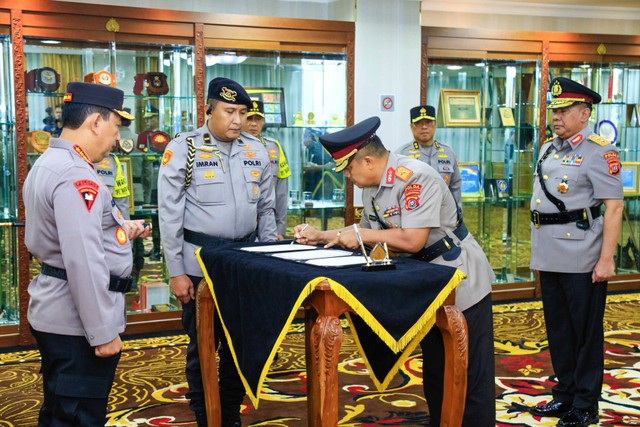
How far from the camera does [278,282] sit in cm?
301

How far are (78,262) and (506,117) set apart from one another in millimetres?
5809

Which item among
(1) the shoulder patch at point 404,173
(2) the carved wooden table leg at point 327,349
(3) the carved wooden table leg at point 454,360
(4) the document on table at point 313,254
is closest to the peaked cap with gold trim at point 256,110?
(4) the document on table at point 313,254

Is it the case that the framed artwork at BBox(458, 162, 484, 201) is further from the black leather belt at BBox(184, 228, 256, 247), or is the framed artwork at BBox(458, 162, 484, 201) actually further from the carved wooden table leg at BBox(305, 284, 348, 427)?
the carved wooden table leg at BBox(305, 284, 348, 427)

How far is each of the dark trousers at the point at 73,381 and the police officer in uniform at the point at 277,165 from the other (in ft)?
11.2

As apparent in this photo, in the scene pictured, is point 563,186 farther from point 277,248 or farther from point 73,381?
point 73,381

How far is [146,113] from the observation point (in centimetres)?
643

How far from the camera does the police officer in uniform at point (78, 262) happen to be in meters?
2.81

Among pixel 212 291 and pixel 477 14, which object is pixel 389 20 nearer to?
pixel 477 14

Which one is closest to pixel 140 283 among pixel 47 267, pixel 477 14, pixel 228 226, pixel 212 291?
pixel 228 226

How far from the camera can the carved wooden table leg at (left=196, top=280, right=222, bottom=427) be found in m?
3.71

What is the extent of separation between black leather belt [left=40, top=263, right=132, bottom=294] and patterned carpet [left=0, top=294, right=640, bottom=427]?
1.49 metres

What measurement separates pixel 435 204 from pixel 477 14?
5438mm

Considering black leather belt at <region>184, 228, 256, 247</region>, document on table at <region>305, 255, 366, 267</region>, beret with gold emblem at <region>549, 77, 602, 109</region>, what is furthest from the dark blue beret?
beret with gold emblem at <region>549, 77, 602, 109</region>

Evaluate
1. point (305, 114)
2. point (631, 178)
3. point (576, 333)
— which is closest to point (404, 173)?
point (576, 333)
